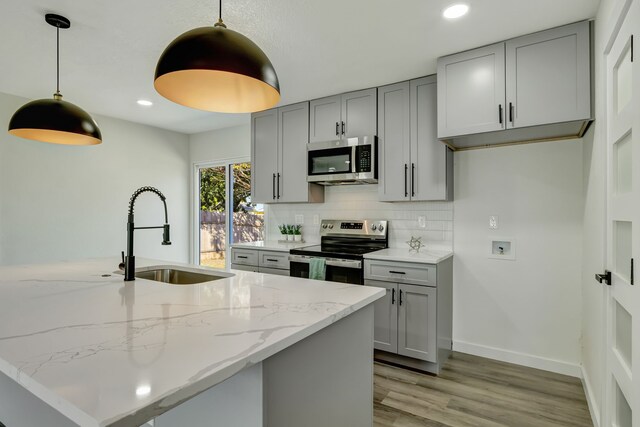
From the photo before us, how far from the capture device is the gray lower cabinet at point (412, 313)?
271 centimetres

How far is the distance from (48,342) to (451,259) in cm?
296

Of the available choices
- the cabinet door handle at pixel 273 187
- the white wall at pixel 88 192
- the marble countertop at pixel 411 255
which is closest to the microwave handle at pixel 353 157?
the marble countertop at pixel 411 255

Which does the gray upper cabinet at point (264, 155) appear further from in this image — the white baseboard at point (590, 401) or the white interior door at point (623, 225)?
the white baseboard at point (590, 401)

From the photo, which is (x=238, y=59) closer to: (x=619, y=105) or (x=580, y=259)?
(x=619, y=105)

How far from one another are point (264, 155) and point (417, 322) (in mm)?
2507

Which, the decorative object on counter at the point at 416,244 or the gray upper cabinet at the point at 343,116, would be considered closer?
the decorative object on counter at the point at 416,244

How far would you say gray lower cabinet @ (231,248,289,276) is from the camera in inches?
138

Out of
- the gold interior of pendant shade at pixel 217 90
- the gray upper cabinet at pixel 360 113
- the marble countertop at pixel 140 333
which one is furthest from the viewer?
the gray upper cabinet at pixel 360 113

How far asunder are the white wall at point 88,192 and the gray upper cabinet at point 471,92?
13.2 feet

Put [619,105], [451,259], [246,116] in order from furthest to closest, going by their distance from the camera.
Result: 1. [246,116]
2. [451,259]
3. [619,105]

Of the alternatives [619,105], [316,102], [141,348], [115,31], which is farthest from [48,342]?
[316,102]

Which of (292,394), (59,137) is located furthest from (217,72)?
(59,137)

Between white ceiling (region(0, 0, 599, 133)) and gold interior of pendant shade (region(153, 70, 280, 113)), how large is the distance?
0.86 meters

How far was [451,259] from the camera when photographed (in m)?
3.15
